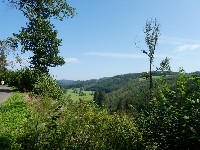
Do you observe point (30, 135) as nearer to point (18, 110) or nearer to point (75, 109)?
point (75, 109)

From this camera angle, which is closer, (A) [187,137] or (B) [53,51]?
(A) [187,137]

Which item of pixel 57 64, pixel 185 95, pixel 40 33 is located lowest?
pixel 185 95

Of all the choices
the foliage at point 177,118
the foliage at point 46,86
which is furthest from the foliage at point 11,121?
the foliage at point 46,86

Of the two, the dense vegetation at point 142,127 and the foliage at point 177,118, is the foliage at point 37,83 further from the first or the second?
the foliage at point 177,118

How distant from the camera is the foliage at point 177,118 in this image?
6.91m

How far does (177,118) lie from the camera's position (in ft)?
23.4

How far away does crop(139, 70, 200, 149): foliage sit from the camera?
691cm

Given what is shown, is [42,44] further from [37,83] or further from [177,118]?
[177,118]

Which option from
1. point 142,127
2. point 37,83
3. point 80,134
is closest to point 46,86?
point 37,83

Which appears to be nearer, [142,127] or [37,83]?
[142,127]

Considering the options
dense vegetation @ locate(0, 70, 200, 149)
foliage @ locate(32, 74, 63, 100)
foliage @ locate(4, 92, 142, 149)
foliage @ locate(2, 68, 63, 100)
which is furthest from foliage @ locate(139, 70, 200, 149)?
foliage @ locate(2, 68, 63, 100)

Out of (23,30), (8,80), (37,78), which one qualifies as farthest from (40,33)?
(8,80)

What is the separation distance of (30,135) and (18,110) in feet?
34.4

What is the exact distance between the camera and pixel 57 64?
3759cm
